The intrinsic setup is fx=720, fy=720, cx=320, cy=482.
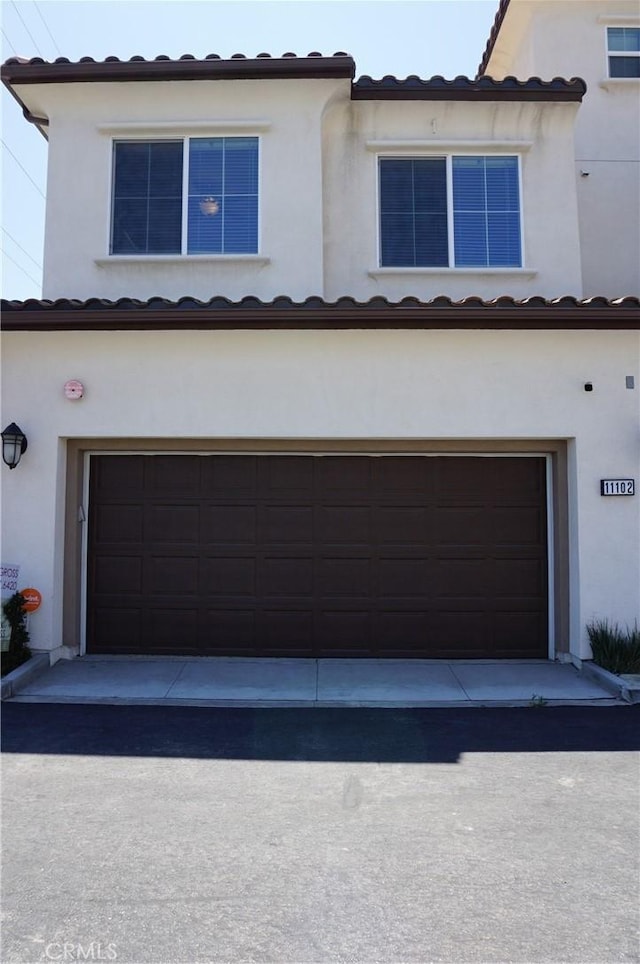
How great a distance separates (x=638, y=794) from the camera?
4.77 m

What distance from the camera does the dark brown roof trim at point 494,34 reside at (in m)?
11.5

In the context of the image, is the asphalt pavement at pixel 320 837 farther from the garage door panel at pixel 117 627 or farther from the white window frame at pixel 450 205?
the white window frame at pixel 450 205

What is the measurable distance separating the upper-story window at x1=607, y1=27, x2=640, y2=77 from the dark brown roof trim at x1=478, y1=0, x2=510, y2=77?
166 centimetres

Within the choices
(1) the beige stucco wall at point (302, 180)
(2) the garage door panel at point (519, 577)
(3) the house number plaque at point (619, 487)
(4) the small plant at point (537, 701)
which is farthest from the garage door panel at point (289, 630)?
(1) the beige stucco wall at point (302, 180)

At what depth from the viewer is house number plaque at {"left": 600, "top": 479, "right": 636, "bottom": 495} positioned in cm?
786

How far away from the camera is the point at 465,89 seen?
9688 millimetres

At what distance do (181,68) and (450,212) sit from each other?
3.96 metres

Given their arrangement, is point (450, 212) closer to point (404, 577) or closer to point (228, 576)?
point (404, 577)

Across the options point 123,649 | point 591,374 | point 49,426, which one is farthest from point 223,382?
point 591,374

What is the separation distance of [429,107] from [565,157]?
1.99m

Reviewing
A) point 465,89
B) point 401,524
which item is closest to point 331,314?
point 401,524

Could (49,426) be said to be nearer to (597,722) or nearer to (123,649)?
(123,649)

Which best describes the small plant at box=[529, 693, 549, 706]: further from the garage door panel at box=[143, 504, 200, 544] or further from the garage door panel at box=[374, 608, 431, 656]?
the garage door panel at box=[143, 504, 200, 544]

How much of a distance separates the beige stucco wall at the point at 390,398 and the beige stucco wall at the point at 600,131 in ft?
11.7
